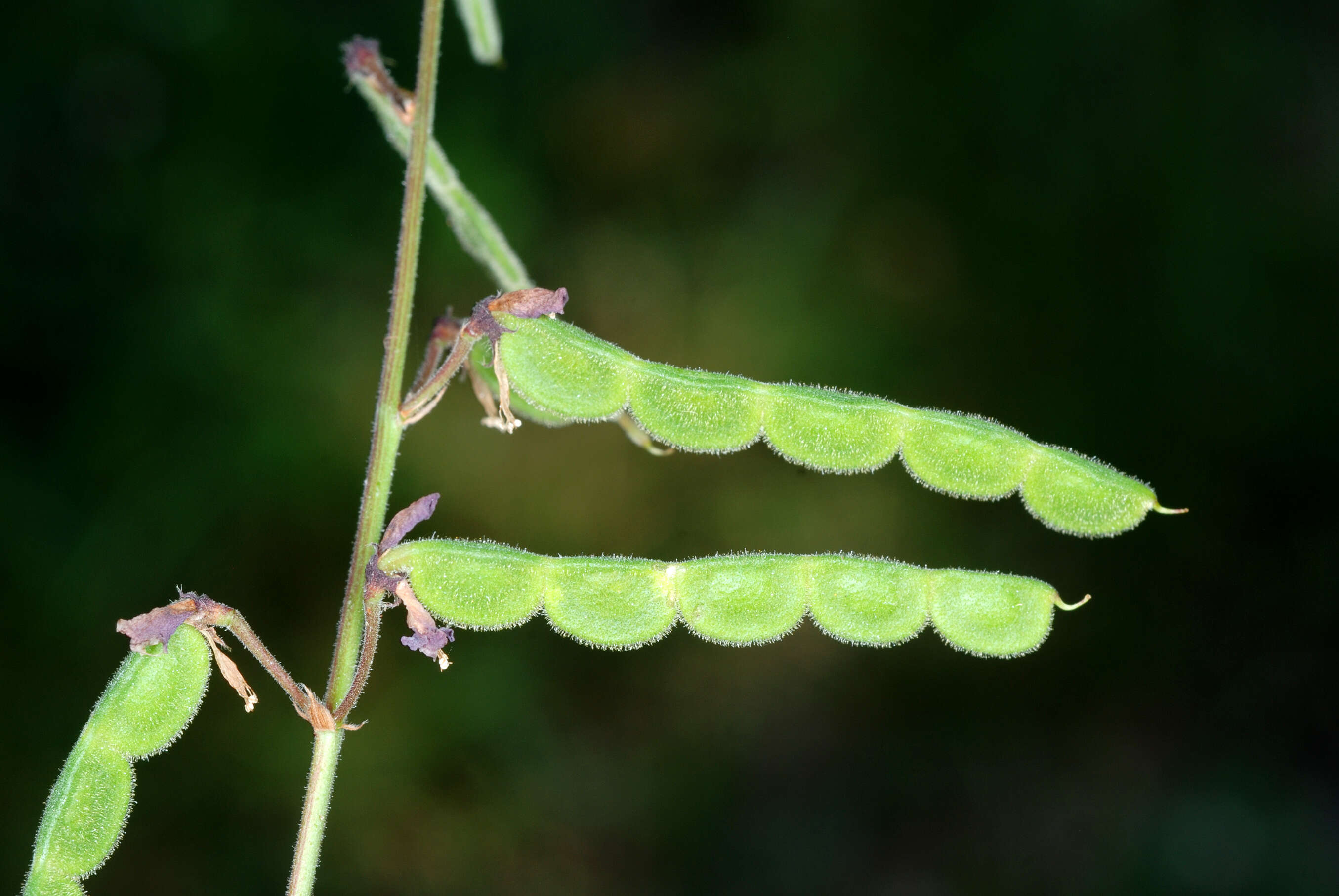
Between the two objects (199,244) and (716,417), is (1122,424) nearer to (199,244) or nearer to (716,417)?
(716,417)

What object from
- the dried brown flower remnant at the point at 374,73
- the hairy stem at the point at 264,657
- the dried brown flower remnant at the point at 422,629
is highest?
the dried brown flower remnant at the point at 374,73

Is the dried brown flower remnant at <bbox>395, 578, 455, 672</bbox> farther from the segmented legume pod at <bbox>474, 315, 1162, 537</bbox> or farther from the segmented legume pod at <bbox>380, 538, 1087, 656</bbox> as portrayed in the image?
the segmented legume pod at <bbox>474, 315, 1162, 537</bbox>

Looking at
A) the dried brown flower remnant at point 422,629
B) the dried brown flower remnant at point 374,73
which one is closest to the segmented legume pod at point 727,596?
the dried brown flower remnant at point 422,629

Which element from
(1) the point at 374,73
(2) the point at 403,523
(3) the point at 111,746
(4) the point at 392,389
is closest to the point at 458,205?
(1) the point at 374,73

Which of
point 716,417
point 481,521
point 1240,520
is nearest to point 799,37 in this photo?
point 481,521

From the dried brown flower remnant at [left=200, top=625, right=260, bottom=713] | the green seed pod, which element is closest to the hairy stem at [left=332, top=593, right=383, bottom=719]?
the dried brown flower remnant at [left=200, top=625, right=260, bottom=713]

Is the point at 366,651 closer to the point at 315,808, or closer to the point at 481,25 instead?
the point at 315,808

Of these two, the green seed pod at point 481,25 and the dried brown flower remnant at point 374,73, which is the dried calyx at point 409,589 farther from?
the green seed pod at point 481,25
